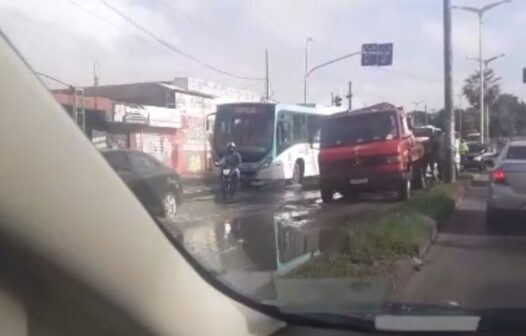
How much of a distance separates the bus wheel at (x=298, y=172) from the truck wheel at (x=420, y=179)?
76 centimetres

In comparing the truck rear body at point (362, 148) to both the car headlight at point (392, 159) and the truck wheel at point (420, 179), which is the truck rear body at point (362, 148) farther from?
the truck wheel at point (420, 179)

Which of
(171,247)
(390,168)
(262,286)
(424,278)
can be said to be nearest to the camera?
(171,247)

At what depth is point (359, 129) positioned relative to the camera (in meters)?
3.71

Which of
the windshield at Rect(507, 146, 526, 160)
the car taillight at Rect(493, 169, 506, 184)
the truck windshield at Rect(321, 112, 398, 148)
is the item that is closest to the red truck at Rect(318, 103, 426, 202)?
the truck windshield at Rect(321, 112, 398, 148)

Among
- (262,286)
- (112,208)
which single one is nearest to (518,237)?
(262,286)

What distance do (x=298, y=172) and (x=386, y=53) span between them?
74 centimetres

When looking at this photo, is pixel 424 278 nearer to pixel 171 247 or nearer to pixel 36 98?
pixel 171 247

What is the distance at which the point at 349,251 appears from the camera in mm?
4203

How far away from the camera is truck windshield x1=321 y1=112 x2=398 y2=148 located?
145 inches

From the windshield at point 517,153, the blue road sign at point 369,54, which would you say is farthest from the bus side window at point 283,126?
the windshield at point 517,153

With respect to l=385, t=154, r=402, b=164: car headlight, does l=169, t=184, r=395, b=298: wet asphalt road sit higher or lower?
lower

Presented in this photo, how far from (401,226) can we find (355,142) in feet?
3.33

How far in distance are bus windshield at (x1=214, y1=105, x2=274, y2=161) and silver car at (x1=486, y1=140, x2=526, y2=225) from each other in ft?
4.40

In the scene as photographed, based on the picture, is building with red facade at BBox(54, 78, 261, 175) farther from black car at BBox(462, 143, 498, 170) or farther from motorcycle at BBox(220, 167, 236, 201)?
black car at BBox(462, 143, 498, 170)
